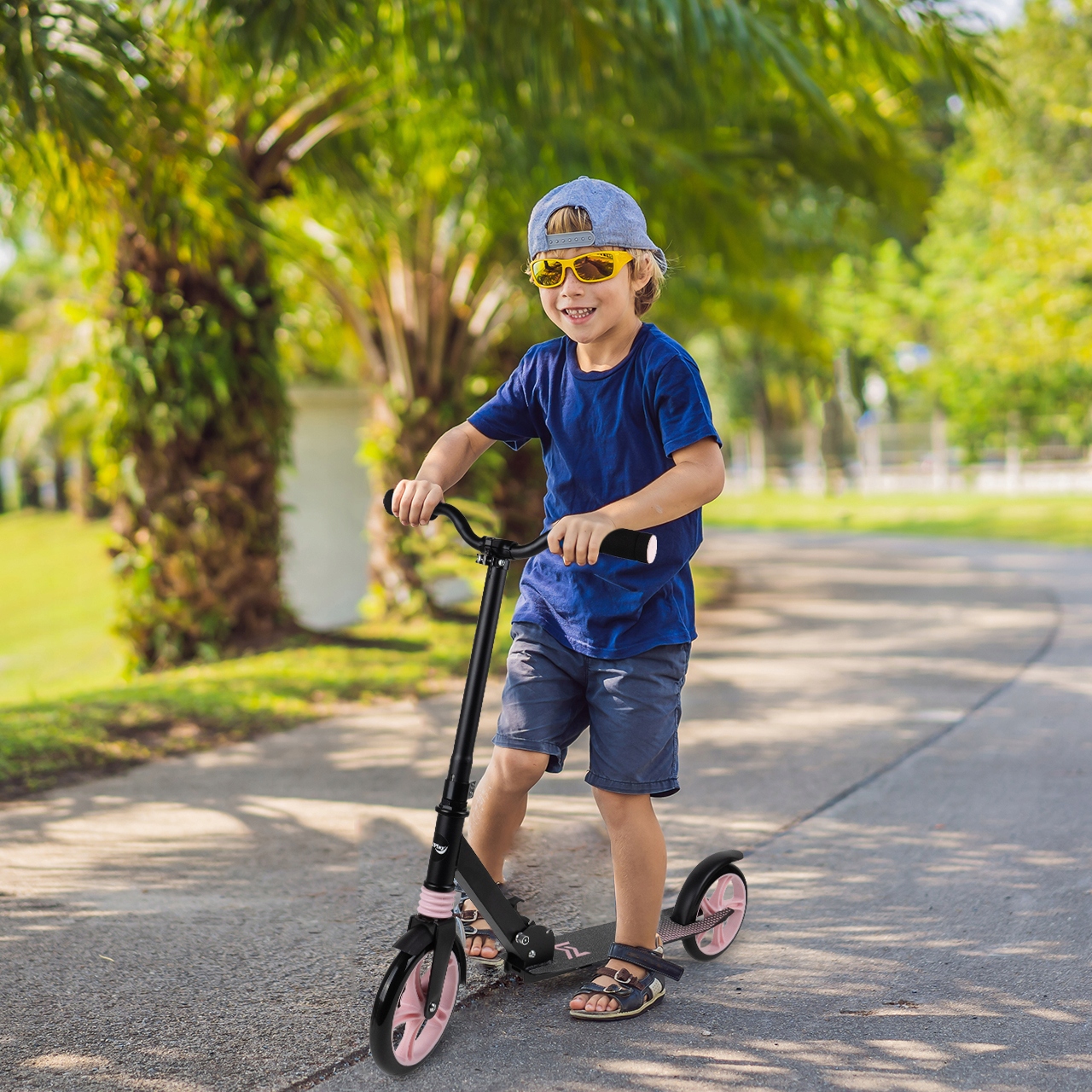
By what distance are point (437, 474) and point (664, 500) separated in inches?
21.8

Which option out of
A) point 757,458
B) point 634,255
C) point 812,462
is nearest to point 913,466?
point 812,462

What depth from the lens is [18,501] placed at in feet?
110

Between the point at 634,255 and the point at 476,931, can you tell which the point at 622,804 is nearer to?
the point at 476,931

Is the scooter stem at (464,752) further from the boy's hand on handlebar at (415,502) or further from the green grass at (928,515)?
the green grass at (928,515)

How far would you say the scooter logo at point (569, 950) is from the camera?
3.04m

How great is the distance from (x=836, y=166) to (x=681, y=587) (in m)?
7.63

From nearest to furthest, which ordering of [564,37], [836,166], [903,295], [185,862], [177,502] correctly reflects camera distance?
[185,862]
[564,37]
[177,502]
[836,166]
[903,295]

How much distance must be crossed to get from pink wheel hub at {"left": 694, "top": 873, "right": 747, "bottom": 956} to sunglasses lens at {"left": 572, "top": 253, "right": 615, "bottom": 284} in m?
1.56

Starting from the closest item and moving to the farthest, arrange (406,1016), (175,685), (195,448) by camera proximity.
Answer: (406,1016), (175,685), (195,448)

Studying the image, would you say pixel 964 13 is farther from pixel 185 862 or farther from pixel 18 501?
pixel 18 501

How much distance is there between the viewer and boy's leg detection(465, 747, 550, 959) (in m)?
2.93

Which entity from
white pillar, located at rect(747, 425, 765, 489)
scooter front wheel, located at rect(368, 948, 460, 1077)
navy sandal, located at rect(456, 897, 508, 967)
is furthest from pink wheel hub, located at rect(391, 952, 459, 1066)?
white pillar, located at rect(747, 425, 765, 489)

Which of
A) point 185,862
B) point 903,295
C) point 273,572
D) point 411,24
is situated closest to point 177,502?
point 273,572

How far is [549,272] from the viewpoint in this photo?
9.44 ft
